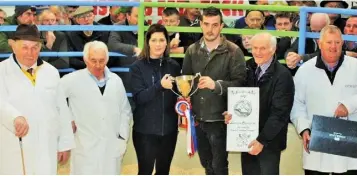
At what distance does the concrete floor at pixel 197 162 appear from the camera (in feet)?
22.6

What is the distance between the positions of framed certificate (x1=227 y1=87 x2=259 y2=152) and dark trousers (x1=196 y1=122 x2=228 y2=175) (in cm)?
7

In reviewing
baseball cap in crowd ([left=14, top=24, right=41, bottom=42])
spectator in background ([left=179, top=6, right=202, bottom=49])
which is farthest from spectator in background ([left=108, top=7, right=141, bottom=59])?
baseball cap in crowd ([left=14, top=24, right=41, bottom=42])

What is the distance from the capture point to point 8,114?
17.3 ft

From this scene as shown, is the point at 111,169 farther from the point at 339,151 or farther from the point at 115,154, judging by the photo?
the point at 339,151

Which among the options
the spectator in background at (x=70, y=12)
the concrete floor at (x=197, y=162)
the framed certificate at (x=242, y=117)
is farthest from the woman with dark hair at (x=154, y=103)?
the spectator in background at (x=70, y=12)

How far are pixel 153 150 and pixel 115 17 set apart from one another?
2.30 meters

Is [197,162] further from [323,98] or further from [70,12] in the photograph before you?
[70,12]

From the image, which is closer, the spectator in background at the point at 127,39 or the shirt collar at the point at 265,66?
the shirt collar at the point at 265,66

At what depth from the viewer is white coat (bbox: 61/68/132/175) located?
5.60m

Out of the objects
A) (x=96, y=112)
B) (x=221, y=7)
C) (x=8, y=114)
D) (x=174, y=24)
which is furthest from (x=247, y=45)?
(x=8, y=114)

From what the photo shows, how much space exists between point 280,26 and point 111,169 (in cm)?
239

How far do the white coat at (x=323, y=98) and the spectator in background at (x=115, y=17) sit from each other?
7.88 ft

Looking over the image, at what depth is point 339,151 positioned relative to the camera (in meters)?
5.39

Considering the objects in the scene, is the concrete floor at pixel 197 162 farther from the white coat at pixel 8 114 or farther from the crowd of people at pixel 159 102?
the white coat at pixel 8 114
